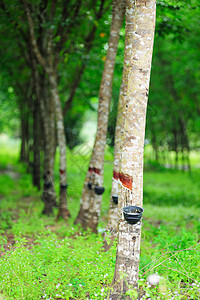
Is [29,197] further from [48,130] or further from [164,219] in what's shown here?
[164,219]

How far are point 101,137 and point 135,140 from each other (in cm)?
275

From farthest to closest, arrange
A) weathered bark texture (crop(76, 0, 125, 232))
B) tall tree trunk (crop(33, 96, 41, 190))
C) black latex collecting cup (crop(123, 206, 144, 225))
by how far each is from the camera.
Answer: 1. tall tree trunk (crop(33, 96, 41, 190))
2. weathered bark texture (crop(76, 0, 125, 232))
3. black latex collecting cup (crop(123, 206, 144, 225))

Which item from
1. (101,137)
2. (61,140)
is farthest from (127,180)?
(61,140)

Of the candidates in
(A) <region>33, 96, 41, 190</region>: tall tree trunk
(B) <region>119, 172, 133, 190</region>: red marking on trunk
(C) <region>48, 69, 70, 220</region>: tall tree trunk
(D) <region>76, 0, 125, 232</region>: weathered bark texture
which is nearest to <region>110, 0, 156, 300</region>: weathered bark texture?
(B) <region>119, 172, 133, 190</region>: red marking on trunk

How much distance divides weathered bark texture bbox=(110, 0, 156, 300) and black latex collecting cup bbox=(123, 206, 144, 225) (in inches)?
2.7

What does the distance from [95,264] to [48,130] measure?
4940mm

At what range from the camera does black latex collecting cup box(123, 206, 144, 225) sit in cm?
339

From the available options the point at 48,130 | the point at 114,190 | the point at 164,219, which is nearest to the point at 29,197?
the point at 48,130

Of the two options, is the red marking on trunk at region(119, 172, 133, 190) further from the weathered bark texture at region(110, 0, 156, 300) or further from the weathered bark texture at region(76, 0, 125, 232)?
the weathered bark texture at region(76, 0, 125, 232)

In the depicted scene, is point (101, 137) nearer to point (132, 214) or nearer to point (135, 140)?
point (135, 140)

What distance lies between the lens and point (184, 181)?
16.4m

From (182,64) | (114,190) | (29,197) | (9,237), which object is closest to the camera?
(114,190)

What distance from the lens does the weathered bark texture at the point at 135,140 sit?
138 inches

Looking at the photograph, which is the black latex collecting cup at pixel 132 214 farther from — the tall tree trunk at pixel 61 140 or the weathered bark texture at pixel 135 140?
the tall tree trunk at pixel 61 140
